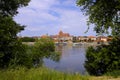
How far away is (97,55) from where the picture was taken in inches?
877

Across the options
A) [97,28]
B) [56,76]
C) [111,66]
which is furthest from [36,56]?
[56,76]

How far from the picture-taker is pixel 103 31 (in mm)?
24312

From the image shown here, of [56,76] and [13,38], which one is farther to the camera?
[13,38]

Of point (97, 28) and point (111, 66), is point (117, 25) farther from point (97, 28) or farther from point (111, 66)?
point (111, 66)

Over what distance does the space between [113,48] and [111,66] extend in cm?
154

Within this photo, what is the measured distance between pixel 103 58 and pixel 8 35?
299 inches

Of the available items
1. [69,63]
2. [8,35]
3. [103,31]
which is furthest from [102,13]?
[69,63]

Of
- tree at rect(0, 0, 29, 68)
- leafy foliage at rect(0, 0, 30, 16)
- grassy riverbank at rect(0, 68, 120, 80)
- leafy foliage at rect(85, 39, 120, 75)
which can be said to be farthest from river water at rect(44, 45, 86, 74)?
leafy foliage at rect(0, 0, 30, 16)

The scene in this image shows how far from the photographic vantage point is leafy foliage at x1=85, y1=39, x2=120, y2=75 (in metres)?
21.8

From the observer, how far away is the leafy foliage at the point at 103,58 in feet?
71.4

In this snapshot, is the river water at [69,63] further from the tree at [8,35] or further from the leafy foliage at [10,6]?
the leafy foliage at [10,6]

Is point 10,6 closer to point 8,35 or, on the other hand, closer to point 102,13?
point 8,35

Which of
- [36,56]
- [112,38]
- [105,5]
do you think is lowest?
[36,56]

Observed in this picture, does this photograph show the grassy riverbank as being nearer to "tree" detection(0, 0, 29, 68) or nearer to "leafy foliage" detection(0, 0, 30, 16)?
"tree" detection(0, 0, 29, 68)
